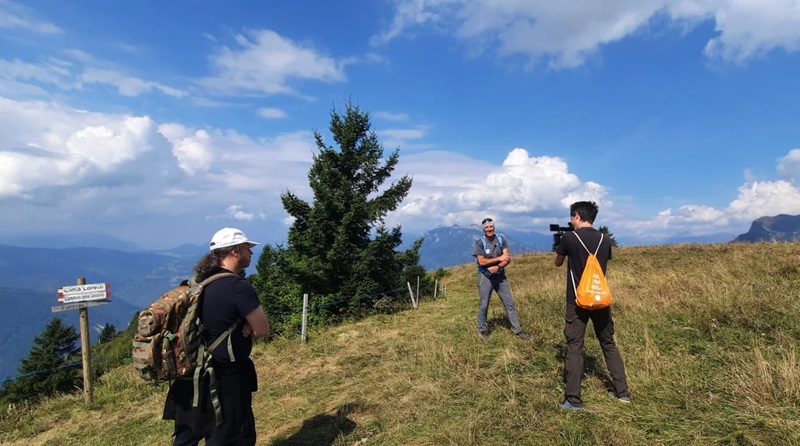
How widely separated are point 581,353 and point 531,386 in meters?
0.99

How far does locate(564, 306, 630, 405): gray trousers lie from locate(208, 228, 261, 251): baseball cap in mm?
3499

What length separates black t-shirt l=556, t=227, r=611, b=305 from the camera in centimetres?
424

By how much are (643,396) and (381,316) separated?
32.7 ft

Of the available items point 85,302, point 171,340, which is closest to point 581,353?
point 171,340

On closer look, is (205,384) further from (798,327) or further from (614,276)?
(614,276)

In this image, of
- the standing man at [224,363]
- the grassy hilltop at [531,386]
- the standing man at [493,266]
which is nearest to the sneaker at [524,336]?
the standing man at [493,266]

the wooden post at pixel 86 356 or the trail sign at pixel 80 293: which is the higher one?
the trail sign at pixel 80 293

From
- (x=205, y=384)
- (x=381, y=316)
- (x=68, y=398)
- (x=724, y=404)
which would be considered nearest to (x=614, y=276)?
(x=381, y=316)

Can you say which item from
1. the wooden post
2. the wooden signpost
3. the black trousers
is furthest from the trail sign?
the black trousers

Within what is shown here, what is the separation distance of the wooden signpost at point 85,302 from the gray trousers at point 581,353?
7.84 metres

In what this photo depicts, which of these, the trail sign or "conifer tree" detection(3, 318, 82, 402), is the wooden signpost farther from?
"conifer tree" detection(3, 318, 82, 402)

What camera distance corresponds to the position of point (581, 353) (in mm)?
4266

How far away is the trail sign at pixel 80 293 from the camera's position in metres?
7.23

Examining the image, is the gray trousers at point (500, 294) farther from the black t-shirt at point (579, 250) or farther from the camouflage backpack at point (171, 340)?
the camouflage backpack at point (171, 340)
